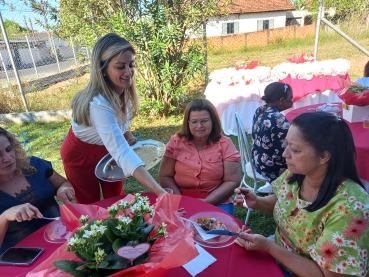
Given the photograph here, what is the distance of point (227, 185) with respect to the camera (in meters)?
2.16

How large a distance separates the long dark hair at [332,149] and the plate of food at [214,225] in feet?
1.29

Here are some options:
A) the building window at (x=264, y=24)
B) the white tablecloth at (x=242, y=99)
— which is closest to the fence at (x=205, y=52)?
the building window at (x=264, y=24)

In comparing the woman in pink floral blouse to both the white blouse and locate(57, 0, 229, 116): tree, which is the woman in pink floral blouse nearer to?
the white blouse

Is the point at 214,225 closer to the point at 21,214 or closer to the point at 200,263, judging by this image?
the point at 200,263

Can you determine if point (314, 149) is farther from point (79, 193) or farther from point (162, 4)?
point (162, 4)

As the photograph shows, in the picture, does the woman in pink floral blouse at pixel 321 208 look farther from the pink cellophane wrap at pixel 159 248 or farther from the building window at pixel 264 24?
the building window at pixel 264 24

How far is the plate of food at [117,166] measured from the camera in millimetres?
1908

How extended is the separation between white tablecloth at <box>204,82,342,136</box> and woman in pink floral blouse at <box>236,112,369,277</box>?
4148mm

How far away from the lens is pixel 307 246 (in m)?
1.29

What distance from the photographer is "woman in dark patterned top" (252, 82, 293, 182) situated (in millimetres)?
2520

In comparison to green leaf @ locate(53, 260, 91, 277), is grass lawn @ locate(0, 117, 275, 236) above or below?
below

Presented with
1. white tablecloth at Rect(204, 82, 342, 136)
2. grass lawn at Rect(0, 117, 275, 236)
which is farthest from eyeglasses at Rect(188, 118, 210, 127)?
white tablecloth at Rect(204, 82, 342, 136)

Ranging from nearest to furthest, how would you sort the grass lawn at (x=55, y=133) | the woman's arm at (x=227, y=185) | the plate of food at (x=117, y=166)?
the plate of food at (x=117, y=166) < the woman's arm at (x=227, y=185) < the grass lawn at (x=55, y=133)

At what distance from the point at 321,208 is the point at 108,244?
898 mm
